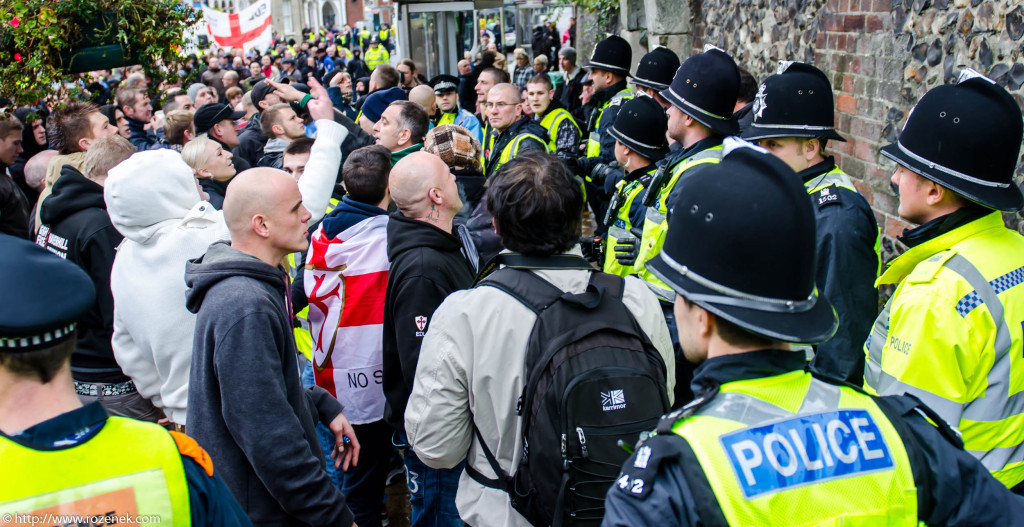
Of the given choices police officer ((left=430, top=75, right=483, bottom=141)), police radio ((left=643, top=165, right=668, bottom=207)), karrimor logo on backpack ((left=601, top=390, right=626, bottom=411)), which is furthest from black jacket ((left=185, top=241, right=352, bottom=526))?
police officer ((left=430, top=75, right=483, bottom=141))

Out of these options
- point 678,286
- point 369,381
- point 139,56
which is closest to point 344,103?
point 139,56

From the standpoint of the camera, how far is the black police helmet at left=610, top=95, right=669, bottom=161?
14.1 feet

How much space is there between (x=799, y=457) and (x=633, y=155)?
A: 323 cm

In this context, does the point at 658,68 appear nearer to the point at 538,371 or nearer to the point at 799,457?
the point at 538,371

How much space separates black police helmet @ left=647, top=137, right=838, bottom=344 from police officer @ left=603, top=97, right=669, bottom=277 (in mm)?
2499

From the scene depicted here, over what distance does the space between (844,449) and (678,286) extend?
426 millimetres

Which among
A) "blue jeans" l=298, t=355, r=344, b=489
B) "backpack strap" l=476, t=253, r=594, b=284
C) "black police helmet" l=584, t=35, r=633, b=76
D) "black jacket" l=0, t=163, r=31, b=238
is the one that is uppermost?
"black police helmet" l=584, t=35, r=633, b=76

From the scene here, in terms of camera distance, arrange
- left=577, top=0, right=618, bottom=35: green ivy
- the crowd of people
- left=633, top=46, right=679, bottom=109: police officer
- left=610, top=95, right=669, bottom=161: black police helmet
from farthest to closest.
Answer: left=577, top=0, right=618, bottom=35: green ivy, left=633, top=46, right=679, bottom=109: police officer, left=610, top=95, right=669, bottom=161: black police helmet, the crowd of people

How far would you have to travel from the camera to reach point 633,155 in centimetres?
441

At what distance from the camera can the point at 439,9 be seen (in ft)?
39.5

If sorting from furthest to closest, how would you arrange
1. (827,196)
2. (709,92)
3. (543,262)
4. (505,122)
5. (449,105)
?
(449,105)
(505,122)
(709,92)
(827,196)
(543,262)

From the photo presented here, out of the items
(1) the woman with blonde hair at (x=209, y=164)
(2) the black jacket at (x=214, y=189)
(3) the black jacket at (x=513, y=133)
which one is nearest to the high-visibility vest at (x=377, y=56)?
(3) the black jacket at (x=513, y=133)

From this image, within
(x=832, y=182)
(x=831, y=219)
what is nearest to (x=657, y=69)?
(x=832, y=182)

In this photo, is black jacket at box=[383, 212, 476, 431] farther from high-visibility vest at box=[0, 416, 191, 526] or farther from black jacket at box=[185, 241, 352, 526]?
high-visibility vest at box=[0, 416, 191, 526]
